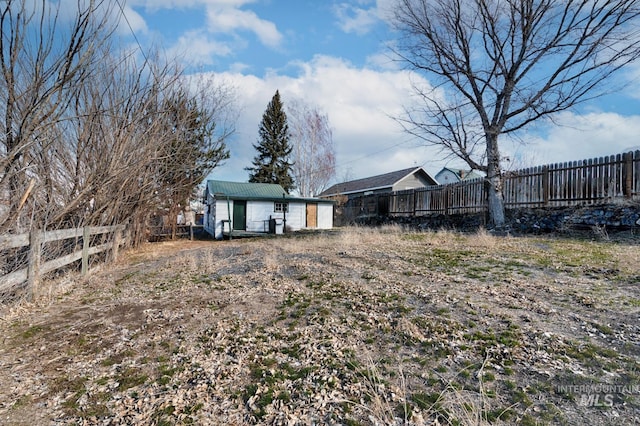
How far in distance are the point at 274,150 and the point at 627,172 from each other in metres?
22.1

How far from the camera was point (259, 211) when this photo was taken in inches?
661

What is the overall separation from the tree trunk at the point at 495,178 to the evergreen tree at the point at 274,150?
17701 mm

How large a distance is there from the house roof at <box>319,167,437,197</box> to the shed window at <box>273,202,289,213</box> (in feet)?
29.8

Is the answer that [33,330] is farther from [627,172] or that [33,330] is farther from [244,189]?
[244,189]

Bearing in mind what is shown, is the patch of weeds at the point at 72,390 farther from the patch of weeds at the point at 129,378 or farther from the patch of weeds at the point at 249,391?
the patch of weeds at the point at 249,391

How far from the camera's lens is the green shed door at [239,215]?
53.3ft

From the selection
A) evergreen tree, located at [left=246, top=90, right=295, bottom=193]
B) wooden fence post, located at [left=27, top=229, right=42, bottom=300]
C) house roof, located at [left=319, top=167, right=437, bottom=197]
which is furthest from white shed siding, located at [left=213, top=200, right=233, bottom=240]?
house roof, located at [left=319, top=167, right=437, bottom=197]

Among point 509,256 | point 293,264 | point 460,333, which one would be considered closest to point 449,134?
point 509,256

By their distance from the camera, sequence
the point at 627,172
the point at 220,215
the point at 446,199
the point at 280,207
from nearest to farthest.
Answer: the point at 627,172 → the point at 446,199 → the point at 220,215 → the point at 280,207

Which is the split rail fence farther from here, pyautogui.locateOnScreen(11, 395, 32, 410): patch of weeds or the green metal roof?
pyautogui.locateOnScreen(11, 395, 32, 410): patch of weeds

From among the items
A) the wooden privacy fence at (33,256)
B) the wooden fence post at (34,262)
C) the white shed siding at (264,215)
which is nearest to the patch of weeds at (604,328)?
the wooden privacy fence at (33,256)

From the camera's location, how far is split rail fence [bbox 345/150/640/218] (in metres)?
7.93

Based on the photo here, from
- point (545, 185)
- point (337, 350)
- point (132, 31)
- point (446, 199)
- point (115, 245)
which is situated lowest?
point (337, 350)

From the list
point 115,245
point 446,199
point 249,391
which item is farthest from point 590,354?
point 446,199
